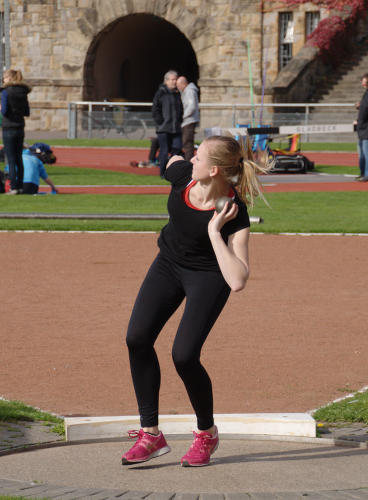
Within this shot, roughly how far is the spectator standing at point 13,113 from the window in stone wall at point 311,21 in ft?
78.7

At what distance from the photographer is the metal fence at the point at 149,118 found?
3244 centimetres

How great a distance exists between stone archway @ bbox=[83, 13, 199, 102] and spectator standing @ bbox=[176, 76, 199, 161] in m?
21.4

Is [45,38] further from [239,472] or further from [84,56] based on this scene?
[239,472]

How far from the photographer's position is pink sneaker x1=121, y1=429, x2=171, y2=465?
4.91 metres

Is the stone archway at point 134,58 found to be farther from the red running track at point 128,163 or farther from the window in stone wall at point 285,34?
the red running track at point 128,163

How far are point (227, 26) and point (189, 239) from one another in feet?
115

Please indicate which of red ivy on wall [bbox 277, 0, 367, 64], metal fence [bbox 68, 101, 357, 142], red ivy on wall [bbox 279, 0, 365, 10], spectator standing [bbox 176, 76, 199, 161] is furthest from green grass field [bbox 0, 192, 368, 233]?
red ivy on wall [bbox 279, 0, 365, 10]

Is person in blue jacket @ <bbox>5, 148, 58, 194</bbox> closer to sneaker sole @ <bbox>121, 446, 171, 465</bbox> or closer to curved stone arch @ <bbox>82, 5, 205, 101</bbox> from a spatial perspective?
sneaker sole @ <bbox>121, 446, 171, 465</bbox>

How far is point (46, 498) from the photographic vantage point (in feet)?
13.9

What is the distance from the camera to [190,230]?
4891mm

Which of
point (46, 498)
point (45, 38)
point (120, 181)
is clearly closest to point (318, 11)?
point (45, 38)

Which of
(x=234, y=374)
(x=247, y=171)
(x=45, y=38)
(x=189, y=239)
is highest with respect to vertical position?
(x=45, y=38)

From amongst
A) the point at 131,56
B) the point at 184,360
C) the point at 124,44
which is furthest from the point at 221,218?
the point at 131,56

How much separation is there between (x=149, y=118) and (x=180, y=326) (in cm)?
2866
